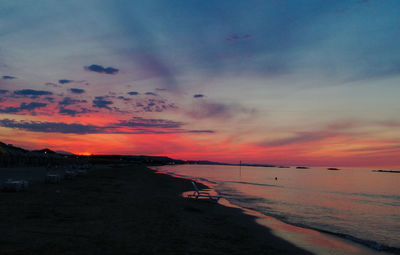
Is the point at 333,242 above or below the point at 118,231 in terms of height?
below

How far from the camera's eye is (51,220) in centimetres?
1051

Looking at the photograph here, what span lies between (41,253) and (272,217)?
45.3 feet

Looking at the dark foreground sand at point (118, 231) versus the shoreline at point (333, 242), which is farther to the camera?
the shoreline at point (333, 242)

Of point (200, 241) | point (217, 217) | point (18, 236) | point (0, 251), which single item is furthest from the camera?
point (217, 217)

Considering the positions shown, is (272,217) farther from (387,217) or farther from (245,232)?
(387,217)

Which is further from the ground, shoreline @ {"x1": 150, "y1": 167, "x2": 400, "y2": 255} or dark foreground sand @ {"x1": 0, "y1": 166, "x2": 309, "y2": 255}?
dark foreground sand @ {"x1": 0, "y1": 166, "x2": 309, "y2": 255}

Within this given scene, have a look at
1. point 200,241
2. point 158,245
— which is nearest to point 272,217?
point 200,241

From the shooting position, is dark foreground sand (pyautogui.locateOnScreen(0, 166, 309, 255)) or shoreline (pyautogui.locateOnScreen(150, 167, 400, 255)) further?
shoreline (pyautogui.locateOnScreen(150, 167, 400, 255))

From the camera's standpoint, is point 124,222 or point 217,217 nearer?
point 124,222

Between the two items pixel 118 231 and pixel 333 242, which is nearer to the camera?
pixel 118 231

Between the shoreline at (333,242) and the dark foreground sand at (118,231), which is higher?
the dark foreground sand at (118,231)

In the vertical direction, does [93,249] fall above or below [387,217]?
above

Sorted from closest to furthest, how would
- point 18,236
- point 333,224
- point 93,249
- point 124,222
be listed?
point 93,249, point 18,236, point 124,222, point 333,224

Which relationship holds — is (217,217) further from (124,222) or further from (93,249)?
(93,249)
